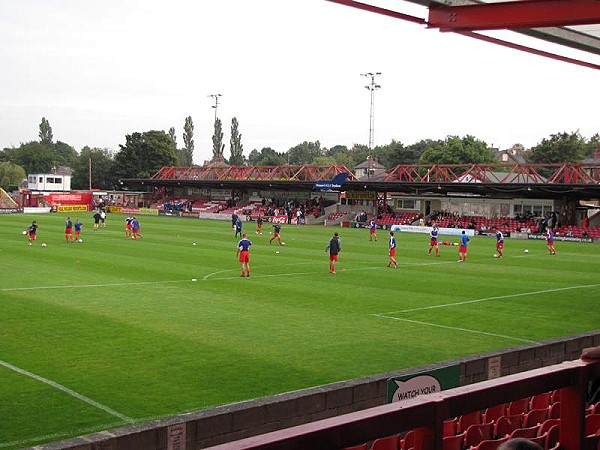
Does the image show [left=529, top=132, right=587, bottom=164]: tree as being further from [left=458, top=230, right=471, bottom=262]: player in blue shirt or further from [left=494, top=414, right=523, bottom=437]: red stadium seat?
[left=494, top=414, right=523, bottom=437]: red stadium seat

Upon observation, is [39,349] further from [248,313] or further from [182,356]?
[248,313]

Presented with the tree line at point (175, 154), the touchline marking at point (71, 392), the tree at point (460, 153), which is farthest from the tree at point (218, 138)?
the touchline marking at point (71, 392)

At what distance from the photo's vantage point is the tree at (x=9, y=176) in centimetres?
13212

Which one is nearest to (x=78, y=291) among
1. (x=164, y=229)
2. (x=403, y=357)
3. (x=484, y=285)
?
(x=403, y=357)

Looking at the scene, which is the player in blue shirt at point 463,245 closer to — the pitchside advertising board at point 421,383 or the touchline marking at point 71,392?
the touchline marking at point 71,392

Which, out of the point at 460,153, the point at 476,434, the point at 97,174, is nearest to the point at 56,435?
the point at 476,434

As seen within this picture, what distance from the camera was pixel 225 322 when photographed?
63.5 feet

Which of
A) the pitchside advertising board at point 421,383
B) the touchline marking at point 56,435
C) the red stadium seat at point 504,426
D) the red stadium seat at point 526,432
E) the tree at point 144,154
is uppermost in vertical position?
the tree at point 144,154

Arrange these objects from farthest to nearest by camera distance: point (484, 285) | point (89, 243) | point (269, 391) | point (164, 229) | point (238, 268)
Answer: point (164, 229) → point (89, 243) → point (238, 268) → point (484, 285) → point (269, 391)

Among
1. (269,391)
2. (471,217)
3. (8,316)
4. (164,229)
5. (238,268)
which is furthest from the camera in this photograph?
(471,217)

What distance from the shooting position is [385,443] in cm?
515

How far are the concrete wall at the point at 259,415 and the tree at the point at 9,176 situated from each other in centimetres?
13259

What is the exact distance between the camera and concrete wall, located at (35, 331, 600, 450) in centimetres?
840

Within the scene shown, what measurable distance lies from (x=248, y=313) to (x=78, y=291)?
6785 mm
